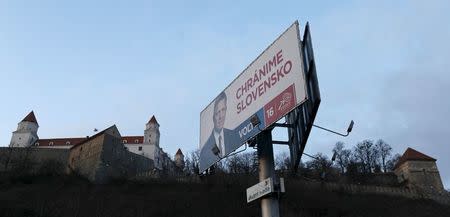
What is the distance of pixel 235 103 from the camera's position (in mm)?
8836

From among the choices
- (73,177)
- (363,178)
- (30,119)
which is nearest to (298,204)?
(363,178)

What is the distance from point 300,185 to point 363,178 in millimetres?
15039

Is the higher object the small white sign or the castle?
the castle

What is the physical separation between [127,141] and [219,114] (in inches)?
2948

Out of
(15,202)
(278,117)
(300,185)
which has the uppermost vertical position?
(300,185)

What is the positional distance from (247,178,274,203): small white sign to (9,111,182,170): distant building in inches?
2808

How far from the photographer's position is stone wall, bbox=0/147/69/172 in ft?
202

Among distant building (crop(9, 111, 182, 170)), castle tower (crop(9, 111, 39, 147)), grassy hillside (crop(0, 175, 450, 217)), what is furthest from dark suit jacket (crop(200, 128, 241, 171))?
castle tower (crop(9, 111, 39, 147))

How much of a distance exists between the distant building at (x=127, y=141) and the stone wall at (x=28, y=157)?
43.9ft

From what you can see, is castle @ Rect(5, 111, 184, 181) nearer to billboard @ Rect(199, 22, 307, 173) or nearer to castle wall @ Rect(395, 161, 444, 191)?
castle wall @ Rect(395, 161, 444, 191)

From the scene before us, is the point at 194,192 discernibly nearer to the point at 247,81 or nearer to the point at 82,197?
the point at 82,197

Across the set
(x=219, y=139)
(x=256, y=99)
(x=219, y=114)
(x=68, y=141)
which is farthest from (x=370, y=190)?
(x=256, y=99)

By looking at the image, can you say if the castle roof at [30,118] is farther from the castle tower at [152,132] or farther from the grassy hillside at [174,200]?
the grassy hillside at [174,200]

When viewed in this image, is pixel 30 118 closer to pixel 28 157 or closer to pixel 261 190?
pixel 28 157
